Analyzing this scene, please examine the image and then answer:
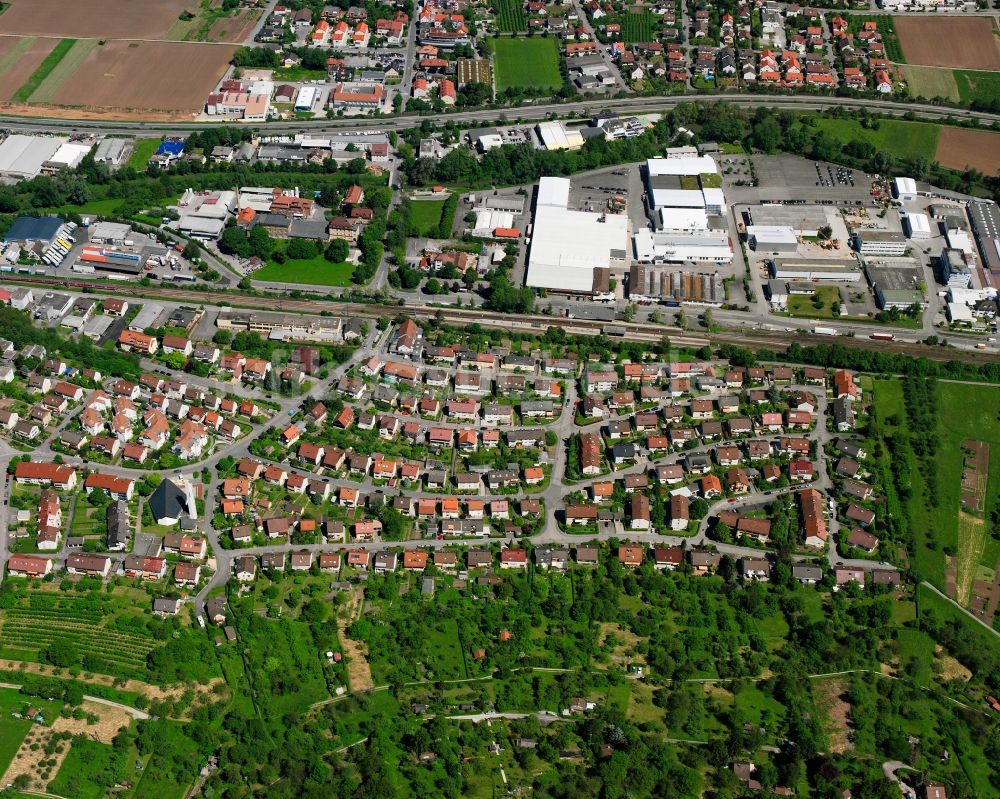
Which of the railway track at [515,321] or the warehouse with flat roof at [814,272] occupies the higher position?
the warehouse with flat roof at [814,272]

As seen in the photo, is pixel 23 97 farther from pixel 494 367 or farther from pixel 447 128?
pixel 494 367

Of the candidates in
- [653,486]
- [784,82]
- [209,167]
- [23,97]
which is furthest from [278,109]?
[653,486]

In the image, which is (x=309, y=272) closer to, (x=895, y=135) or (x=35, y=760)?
(x=35, y=760)

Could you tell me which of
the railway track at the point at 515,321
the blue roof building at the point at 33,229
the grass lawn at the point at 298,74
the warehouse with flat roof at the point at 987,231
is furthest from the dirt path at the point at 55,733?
the warehouse with flat roof at the point at 987,231

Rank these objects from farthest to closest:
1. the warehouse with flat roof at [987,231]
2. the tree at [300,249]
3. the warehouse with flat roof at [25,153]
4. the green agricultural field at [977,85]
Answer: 1. the green agricultural field at [977,85]
2. the warehouse with flat roof at [25,153]
3. the tree at [300,249]
4. the warehouse with flat roof at [987,231]

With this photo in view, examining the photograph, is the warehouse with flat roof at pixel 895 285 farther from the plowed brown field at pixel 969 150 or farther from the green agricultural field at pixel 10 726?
the green agricultural field at pixel 10 726

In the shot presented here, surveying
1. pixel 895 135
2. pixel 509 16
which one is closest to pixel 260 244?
pixel 509 16

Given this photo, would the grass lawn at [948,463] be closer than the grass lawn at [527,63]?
Yes
